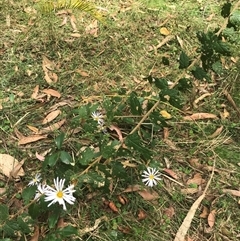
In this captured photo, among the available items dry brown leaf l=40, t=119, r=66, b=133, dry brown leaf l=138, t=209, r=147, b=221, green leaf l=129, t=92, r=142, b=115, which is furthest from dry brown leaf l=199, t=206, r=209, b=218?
dry brown leaf l=40, t=119, r=66, b=133

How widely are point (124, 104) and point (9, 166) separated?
0.66 metres

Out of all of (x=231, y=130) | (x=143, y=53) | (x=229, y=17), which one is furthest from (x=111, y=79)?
(x=229, y=17)

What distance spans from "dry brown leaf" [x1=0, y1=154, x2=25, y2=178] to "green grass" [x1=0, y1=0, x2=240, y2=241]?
32 millimetres

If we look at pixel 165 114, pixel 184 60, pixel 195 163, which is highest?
pixel 184 60

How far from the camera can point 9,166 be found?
2244 millimetres

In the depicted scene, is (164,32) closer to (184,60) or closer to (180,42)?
(180,42)

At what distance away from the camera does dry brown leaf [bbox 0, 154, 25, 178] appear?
222 centimetres

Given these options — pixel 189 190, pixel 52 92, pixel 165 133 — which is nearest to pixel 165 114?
pixel 165 133

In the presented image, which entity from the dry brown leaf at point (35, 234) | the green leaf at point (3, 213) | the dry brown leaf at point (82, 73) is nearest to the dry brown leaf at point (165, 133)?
the dry brown leaf at point (82, 73)

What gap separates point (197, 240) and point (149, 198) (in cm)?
30

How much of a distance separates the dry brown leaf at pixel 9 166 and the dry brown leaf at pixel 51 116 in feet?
0.96

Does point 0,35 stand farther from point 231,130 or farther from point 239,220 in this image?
point 239,220

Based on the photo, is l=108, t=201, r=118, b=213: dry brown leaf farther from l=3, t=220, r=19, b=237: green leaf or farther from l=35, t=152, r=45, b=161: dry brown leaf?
l=3, t=220, r=19, b=237: green leaf

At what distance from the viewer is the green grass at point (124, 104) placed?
213 centimetres
